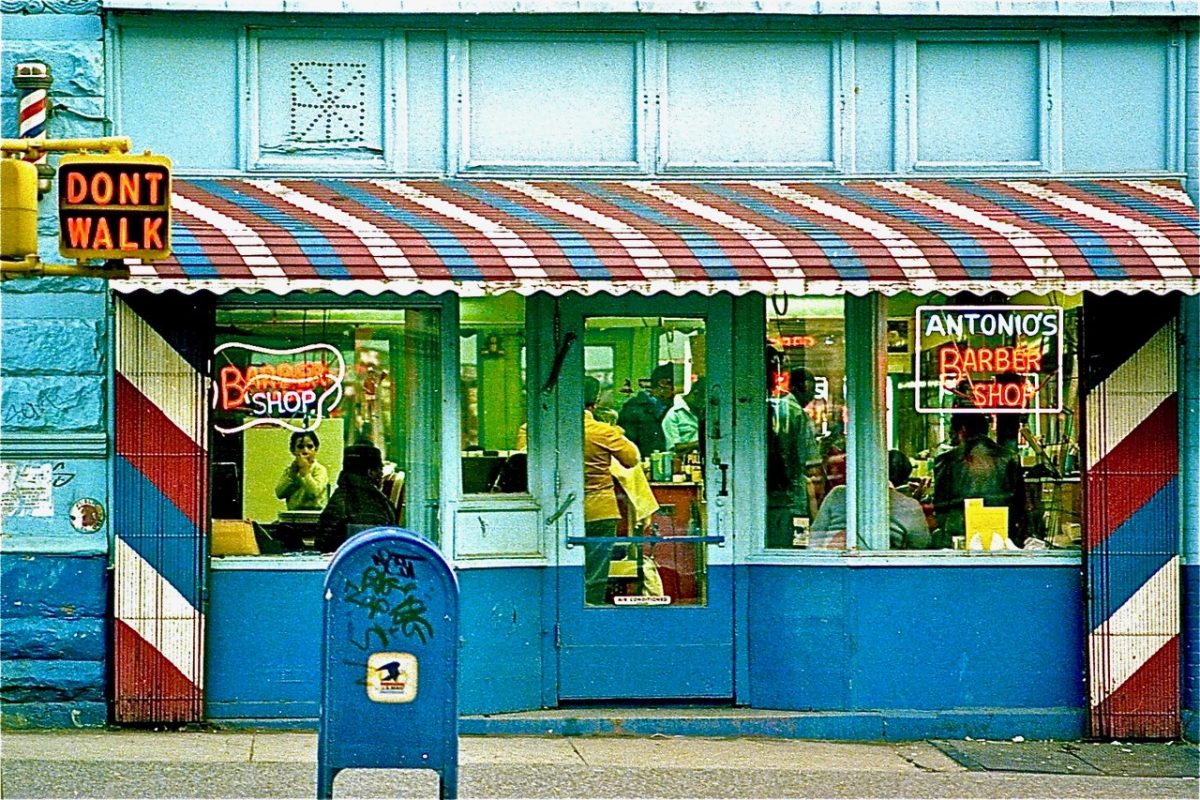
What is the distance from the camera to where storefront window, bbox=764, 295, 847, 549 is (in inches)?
412

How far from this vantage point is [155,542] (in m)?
9.86

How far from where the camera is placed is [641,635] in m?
10.4

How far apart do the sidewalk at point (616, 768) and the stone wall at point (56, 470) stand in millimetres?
306

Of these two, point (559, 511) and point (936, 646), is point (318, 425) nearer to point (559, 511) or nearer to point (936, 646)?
point (559, 511)

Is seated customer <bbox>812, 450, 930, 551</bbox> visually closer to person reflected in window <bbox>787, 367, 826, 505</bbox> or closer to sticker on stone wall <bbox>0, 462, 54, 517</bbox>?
person reflected in window <bbox>787, 367, 826, 505</bbox>

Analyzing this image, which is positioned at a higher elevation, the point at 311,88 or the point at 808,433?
the point at 311,88

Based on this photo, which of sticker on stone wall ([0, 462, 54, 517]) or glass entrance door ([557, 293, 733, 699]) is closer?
sticker on stone wall ([0, 462, 54, 517])

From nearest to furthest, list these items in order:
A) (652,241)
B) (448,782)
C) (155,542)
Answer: (448,782), (652,241), (155,542)

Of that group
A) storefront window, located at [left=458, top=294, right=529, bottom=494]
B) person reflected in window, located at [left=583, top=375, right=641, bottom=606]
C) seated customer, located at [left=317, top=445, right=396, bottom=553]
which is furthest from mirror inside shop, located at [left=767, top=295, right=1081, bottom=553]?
seated customer, located at [left=317, top=445, right=396, bottom=553]

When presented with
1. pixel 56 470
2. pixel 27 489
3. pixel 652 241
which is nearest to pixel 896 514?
pixel 652 241

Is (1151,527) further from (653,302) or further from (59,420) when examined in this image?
(59,420)

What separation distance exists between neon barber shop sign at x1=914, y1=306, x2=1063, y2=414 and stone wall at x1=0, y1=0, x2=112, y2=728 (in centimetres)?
475

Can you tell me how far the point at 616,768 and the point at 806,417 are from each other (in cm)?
251

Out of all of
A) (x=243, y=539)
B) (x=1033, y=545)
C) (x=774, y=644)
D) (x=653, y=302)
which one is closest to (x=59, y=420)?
(x=243, y=539)
